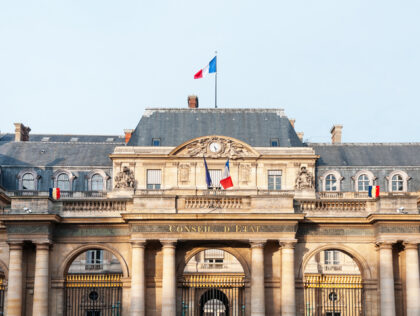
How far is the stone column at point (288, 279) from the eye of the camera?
34.9m

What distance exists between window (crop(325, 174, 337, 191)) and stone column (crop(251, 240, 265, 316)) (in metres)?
21.6

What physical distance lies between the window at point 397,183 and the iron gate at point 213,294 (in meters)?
12.8

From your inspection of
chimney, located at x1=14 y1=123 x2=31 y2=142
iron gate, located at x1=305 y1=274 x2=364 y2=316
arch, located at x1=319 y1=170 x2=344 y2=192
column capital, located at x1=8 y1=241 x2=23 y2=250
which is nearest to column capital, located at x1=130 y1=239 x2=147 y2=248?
column capital, located at x1=8 y1=241 x2=23 y2=250

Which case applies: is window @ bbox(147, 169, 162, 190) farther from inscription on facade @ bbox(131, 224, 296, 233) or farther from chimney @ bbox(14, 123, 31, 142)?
inscription on facade @ bbox(131, 224, 296, 233)

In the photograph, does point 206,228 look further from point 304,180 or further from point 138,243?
point 304,180

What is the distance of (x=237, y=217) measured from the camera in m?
35.1

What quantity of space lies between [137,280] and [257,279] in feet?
17.5

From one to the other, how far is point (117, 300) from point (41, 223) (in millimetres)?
4985

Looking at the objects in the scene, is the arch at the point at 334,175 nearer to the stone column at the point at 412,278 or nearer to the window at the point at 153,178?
the window at the point at 153,178

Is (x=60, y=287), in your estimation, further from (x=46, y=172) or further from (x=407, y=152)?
(x=407, y=152)

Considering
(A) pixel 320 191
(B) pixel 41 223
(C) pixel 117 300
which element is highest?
(A) pixel 320 191

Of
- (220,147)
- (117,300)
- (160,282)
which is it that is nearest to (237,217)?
(160,282)

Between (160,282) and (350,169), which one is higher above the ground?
(350,169)

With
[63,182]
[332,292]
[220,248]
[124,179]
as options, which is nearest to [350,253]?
[332,292]
